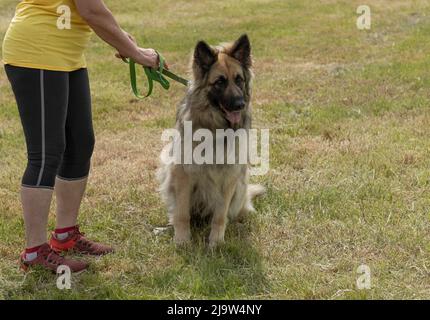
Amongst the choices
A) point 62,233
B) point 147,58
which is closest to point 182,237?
point 62,233

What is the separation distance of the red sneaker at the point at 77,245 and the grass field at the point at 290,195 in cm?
13

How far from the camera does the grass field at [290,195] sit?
134 inches

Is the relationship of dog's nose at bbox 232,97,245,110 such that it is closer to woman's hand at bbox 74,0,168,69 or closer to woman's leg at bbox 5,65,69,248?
woman's hand at bbox 74,0,168,69

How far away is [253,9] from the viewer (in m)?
18.8

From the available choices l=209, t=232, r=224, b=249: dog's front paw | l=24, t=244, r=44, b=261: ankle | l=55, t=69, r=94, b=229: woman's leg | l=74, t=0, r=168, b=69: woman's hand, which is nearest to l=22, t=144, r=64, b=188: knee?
l=55, t=69, r=94, b=229: woman's leg

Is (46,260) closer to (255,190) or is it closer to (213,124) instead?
(213,124)

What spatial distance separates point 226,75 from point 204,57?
202 mm

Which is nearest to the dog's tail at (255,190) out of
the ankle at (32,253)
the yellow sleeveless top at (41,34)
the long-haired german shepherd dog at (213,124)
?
the long-haired german shepherd dog at (213,124)

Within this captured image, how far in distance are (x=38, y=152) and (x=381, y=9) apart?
15.9 m

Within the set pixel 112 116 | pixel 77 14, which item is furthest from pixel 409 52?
pixel 77 14

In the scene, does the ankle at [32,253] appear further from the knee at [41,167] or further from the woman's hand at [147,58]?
the woman's hand at [147,58]

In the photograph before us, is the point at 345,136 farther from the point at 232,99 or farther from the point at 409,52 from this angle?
the point at 409,52

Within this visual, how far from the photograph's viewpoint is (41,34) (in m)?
3.11

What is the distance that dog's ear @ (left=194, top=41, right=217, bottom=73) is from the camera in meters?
3.86
